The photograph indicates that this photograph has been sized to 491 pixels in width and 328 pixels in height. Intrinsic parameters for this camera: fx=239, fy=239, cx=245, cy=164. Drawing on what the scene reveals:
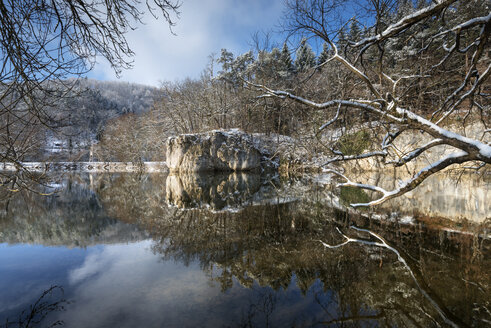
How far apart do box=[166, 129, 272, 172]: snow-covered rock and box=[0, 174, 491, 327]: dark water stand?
1679cm

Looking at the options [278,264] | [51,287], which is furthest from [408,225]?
[51,287]

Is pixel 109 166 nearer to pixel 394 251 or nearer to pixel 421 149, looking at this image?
pixel 394 251

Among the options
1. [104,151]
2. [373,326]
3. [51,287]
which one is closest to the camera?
[373,326]

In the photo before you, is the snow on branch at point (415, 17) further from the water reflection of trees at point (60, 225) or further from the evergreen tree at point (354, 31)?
the water reflection of trees at point (60, 225)

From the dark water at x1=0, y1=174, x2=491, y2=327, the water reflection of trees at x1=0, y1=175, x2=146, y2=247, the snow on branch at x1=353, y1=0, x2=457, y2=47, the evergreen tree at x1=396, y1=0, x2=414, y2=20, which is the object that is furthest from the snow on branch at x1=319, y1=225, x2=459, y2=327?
the water reflection of trees at x1=0, y1=175, x2=146, y2=247

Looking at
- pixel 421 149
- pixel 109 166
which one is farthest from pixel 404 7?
pixel 109 166

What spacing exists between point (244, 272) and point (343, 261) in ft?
4.65

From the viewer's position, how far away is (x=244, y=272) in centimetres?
323

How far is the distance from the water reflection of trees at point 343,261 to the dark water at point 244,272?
0.02m

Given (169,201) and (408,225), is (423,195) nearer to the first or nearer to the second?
(408,225)

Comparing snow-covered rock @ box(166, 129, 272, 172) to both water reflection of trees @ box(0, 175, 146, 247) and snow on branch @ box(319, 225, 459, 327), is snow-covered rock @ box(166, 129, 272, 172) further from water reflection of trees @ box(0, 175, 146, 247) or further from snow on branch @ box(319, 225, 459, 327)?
snow on branch @ box(319, 225, 459, 327)

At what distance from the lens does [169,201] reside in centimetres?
851

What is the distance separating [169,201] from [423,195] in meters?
8.77

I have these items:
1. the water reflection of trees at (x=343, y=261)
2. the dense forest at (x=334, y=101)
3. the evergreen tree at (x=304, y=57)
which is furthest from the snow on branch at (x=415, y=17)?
the water reflection of trees at (x=343, y=261)
